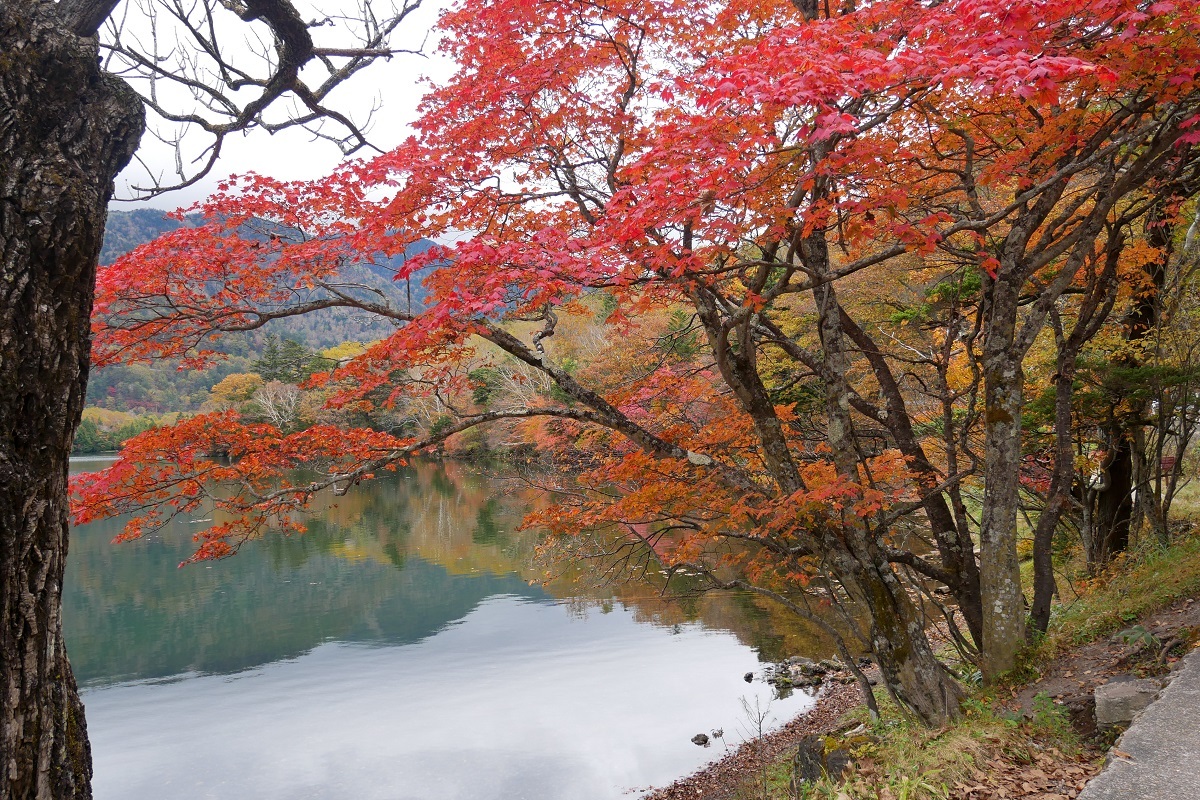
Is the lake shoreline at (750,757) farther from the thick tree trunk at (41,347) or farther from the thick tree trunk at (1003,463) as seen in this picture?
the thick tree trunk at (41,347)

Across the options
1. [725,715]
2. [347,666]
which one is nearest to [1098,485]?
[725,715]

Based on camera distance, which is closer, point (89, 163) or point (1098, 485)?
A: point (89, 163)

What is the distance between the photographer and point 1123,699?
3.64 m

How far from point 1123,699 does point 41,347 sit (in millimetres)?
4949

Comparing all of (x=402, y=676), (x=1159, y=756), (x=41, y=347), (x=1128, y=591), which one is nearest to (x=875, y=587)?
(x=1159, y=756)

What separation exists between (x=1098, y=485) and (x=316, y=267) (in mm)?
9301

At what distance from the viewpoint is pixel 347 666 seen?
11.6 metres

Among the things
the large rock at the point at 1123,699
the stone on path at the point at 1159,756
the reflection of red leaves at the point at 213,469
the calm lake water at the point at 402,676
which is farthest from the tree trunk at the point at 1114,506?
the reflection of red leaves at the point at 213,469

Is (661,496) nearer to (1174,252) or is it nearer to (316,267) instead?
(316,267)

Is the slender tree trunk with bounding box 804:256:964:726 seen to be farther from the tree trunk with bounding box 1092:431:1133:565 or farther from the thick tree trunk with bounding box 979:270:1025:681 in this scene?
the tree trunk with bounding box 1092:431:1133:565

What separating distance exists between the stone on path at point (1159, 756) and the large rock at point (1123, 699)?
0.49 feet

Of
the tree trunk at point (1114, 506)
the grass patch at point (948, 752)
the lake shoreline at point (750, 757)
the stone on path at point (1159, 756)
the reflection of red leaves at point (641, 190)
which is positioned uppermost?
the reflection of red leaves at point (641, 190)

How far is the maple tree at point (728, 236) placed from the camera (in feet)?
12.2

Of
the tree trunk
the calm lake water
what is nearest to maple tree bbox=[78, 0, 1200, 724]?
the tree trunk
